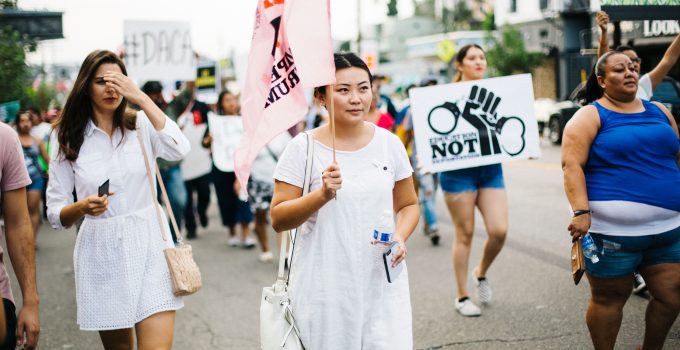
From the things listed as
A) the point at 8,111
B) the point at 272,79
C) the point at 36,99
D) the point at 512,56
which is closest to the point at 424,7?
the point at 512,56

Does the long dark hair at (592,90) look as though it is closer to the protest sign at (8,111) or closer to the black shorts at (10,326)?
the black shorts at (10,326)

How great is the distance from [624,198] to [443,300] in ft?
8.15

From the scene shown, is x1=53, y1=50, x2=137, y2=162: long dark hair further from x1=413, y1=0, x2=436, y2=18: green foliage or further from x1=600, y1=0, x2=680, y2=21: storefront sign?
x1=413, y1=0, x2=436, y2=18: green foliage

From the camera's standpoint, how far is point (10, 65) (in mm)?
13242

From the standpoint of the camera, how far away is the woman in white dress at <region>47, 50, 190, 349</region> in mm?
3260

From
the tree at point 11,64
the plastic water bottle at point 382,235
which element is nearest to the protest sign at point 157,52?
the tree at point 11,64

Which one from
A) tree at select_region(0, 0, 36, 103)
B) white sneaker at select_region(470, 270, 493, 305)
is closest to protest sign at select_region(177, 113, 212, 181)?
white sneaker at select_region(470, 270, 493, 305)

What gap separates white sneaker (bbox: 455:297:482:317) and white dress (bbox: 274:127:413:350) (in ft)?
8.16

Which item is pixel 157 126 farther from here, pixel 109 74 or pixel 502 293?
pixel 502 293

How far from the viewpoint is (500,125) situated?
5535mm

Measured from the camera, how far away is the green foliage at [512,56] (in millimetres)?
→ 35781

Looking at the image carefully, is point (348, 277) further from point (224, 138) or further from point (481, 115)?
point (224, 138)

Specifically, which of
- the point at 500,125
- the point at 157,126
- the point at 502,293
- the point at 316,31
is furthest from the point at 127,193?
the point at 502,293

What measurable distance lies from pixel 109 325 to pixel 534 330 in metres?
2.96
